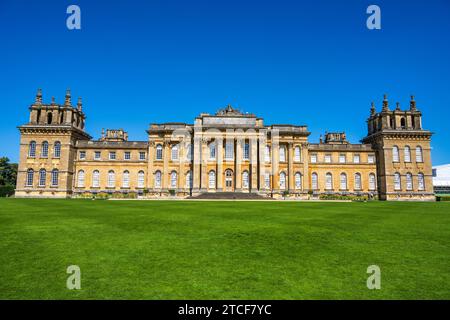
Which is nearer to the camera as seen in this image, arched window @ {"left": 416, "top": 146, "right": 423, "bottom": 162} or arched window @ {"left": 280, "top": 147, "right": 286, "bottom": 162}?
arched window @ {"left": 416, "top": 146, "right": 423, "bottom": 162}

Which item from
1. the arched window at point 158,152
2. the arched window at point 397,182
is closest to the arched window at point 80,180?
the arched window at point 158,152

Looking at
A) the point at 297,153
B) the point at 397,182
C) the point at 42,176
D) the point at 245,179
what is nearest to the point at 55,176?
the point at 42,176

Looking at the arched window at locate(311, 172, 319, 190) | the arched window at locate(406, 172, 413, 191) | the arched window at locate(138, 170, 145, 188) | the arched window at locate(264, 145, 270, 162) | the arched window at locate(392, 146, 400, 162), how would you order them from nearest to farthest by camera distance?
the arched window at locate(264, 145, 270, 162) < the arched window at locate(406, 172, 413, 191) < the arched window at locate(392, 146, 400, 162) < the arched window at locate(138, 170, 145, 188) < the arched window at locate(311, 172, 319, 190)

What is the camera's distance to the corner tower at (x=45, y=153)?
162 ft

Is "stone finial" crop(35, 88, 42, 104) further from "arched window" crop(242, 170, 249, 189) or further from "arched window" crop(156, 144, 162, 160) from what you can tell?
"arched window" crop(242, 170, 249, 189)

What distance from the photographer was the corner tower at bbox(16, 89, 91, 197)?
1940 inches

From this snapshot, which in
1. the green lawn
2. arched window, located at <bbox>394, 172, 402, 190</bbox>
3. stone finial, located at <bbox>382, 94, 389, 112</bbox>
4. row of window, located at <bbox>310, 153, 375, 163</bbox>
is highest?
stone finial, located at <bbox>382, 94, 389, 112</bbox>

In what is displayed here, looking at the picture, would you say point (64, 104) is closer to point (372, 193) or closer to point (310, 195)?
point (310, 195)

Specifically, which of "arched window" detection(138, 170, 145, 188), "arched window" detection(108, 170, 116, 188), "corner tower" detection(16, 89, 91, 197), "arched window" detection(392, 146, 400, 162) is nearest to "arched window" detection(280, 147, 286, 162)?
"arched window" detection(392, 146, 400, 162)

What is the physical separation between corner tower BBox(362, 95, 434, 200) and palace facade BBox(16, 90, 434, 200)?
163 mm

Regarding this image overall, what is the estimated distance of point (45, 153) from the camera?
4991 centimetres

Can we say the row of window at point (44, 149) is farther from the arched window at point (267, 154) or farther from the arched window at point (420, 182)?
the arched window at point (420, 182)

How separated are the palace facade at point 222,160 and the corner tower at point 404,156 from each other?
16 centimetres
